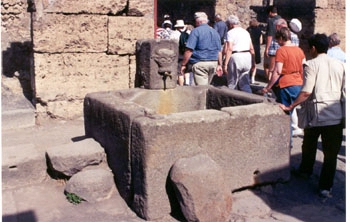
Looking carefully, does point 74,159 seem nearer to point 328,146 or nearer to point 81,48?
point 328,146

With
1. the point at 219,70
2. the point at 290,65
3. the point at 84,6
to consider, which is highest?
the point at 84,6

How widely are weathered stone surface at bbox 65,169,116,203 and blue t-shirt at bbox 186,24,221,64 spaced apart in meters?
3.01

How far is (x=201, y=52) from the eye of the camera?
22.8ft

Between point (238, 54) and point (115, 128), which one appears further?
point (238, 54)

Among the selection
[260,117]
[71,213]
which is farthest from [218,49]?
[71,213]

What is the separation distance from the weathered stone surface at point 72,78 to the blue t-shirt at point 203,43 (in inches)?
45.1

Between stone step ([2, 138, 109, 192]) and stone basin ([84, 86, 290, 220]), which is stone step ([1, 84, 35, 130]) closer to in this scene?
stone step ([2, 138, 109, 192])

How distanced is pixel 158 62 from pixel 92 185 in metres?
1.66

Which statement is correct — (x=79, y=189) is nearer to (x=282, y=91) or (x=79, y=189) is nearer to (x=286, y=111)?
(x=286, y=111)


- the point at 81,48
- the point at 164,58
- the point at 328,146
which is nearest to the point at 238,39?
the point at 164,58

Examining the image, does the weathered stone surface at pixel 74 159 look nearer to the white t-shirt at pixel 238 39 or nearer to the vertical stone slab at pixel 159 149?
the vertical stone slab at pixel 159 149

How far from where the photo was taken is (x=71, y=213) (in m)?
4.17

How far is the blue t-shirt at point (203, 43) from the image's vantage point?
270 inches

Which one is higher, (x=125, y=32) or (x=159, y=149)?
(x=125, y=32)
